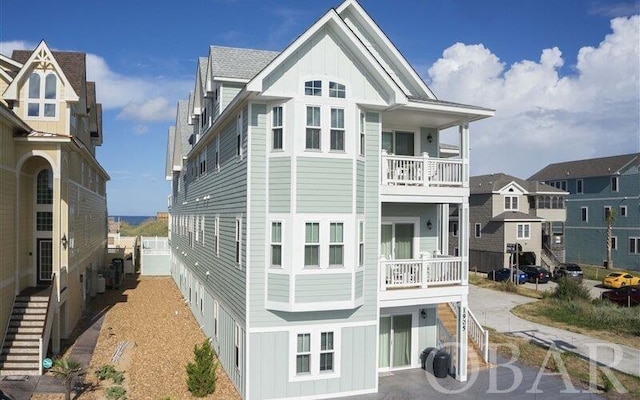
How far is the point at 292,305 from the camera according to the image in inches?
506

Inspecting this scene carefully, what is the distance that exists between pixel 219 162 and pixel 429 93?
314 inches

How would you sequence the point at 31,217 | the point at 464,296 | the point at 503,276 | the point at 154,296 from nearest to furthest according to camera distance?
the point at 464,296, the point at 31,217, the point at 154,296, the point at 503,276

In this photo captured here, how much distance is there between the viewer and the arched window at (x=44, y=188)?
20.1m

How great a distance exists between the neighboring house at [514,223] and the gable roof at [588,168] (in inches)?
263

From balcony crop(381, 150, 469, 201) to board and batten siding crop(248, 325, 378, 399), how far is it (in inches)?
170

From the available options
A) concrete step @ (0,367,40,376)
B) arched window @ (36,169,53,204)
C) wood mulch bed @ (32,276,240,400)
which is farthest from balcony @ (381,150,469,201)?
arched window @ (36,169,53,204)

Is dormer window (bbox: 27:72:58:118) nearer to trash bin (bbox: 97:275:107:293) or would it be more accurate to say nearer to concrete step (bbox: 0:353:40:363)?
concrete step (bbox: 0:353:40:363)

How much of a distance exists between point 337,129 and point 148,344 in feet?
38.1

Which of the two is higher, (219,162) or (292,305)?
(219,162)

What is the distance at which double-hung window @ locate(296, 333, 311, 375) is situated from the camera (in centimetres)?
1334

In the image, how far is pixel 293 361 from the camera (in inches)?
522

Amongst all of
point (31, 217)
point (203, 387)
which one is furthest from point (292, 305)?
point (31, 217)

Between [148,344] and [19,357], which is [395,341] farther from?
[19,357]

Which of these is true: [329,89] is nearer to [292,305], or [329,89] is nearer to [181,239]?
[292,305]
